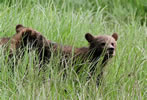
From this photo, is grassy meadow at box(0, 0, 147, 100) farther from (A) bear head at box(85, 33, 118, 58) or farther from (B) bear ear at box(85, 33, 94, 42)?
(B) bear ear at box(85, 33, 94, 42)

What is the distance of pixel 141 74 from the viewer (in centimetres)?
649

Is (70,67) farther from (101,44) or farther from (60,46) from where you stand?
(101,44)

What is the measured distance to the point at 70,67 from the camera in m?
5.54

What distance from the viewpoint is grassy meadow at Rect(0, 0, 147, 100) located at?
4.82 m

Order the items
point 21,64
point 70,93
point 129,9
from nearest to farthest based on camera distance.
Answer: point 70,93 < point 21,64 < point 129,9

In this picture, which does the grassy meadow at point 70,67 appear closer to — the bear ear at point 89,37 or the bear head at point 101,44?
the bear head at point 101,44

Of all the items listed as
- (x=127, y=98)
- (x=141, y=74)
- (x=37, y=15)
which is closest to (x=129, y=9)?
(x=37, y=15)

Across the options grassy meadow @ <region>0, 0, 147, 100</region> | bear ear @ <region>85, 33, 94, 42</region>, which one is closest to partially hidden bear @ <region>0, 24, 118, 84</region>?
bear ear @ <region>85, 33, 94, 42</region>

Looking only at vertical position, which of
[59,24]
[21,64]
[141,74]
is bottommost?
[141,74]

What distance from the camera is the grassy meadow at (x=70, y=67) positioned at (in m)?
4.82

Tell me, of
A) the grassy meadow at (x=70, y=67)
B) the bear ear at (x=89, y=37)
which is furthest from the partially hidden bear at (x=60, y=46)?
the grassy meadow at (x=70, y=67)

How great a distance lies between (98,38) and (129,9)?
163 inches

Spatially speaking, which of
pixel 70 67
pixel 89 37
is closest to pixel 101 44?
pixel 89 37

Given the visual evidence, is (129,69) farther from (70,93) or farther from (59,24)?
(59,24)
